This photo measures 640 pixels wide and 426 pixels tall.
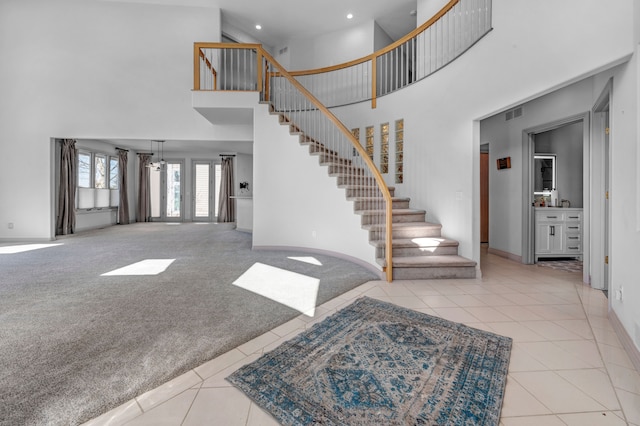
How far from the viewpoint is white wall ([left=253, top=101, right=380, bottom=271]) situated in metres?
4.87

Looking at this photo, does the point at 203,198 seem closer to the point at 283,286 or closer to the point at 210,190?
the point at 210,190

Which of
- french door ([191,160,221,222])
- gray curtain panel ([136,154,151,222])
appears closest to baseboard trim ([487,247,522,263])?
french door ([191,160,221,222])

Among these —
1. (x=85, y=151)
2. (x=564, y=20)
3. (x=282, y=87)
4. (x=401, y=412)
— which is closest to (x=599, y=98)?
(x=564, y=20)

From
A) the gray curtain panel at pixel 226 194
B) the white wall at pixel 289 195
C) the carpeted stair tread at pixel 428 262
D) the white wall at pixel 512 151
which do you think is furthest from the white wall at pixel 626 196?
the gray curtain panel at pixel 226 194

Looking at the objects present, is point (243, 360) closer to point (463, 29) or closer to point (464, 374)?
point (464, 374)

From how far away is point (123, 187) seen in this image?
10.2 meters

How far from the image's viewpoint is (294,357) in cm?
180

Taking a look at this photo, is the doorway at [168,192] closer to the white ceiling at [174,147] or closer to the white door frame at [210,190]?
the white door frame at [210,190]

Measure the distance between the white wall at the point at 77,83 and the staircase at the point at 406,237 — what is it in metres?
2.93

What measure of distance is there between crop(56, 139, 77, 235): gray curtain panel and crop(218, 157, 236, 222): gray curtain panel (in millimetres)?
4536

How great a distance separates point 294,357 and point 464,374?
1.00 m

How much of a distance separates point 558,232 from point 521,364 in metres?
4.17

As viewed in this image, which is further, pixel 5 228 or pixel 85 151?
pixel 85 151

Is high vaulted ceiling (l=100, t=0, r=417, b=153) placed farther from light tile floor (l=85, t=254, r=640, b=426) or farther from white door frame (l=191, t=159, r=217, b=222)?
light tile floor (l=85, t=254, r=640, b=426)
